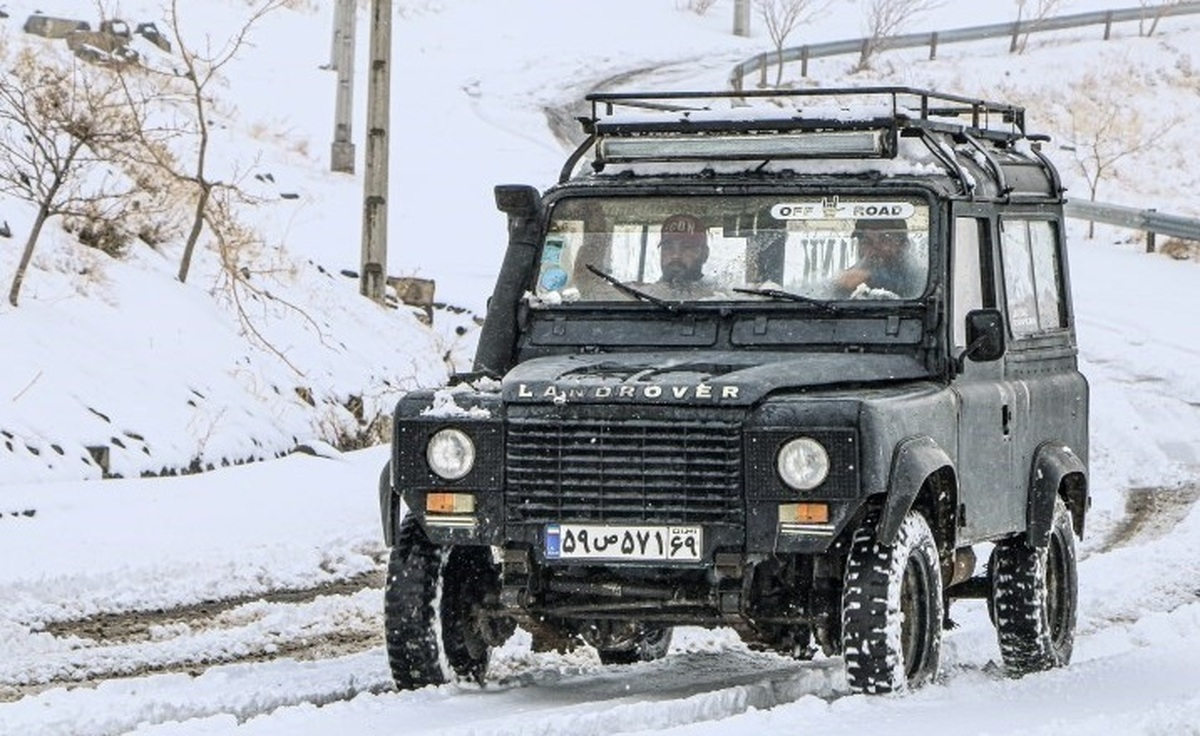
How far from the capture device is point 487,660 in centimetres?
860

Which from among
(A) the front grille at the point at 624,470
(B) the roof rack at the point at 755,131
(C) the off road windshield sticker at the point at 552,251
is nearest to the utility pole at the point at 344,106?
(B) the roof rack at the point at 755,131

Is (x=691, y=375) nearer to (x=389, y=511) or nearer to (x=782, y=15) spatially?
(x=389, y=511)

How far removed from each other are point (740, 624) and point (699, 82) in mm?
40591

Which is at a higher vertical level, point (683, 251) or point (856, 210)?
point (856, 210)

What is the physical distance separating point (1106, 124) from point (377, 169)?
29.0 m

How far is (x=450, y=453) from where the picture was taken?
26.5ft

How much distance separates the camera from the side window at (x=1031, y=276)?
9750mm

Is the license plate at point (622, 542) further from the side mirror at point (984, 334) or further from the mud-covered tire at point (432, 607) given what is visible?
the side mirror at point (984, 334)

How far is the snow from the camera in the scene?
7734 millimetres

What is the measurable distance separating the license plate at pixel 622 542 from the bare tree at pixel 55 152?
28.9ft

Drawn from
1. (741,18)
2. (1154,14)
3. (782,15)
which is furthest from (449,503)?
(782,15)

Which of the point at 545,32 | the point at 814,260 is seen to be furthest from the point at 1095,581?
the point at 545,32

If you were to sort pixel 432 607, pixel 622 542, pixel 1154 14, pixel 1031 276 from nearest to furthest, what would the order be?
pixel 622 542, pixel 432 607, pixel 1031 276, pixel 1154 14

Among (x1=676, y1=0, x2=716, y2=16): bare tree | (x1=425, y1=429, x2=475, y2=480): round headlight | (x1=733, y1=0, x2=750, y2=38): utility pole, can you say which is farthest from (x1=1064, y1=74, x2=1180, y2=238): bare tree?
(x1=425, y1=429, x2=475, y2=480): round headlight
